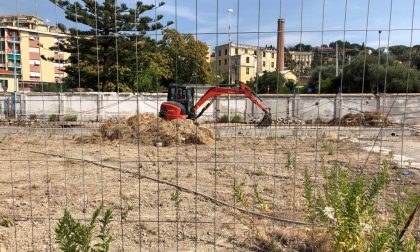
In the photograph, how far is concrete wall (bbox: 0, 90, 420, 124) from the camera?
21766 mm

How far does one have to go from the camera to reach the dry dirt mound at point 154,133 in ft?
43.5

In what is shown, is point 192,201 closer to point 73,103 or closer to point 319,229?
point 319,229

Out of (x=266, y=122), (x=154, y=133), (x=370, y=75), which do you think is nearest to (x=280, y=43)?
(x=154, y=133)

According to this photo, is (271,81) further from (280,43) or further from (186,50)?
(280,43)

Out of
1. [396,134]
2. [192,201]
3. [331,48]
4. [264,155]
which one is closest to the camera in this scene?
[331,48]

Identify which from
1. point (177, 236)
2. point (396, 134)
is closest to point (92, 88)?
point (396, 134)

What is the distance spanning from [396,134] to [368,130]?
121 centimetres

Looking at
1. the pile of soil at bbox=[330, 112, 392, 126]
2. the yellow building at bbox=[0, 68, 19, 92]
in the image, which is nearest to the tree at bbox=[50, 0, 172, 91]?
the yellow building at bbox=[0, 68, 19, 92]

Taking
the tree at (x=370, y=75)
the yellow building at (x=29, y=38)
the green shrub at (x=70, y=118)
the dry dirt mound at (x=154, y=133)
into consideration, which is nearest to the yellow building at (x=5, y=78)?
the green shrub at (x=70, y=118)

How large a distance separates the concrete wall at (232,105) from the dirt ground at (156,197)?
10007mm

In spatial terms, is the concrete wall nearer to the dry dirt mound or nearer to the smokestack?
the dry dirt mound

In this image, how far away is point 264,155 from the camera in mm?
11617

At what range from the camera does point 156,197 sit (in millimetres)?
6129

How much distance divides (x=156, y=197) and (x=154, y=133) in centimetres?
760
